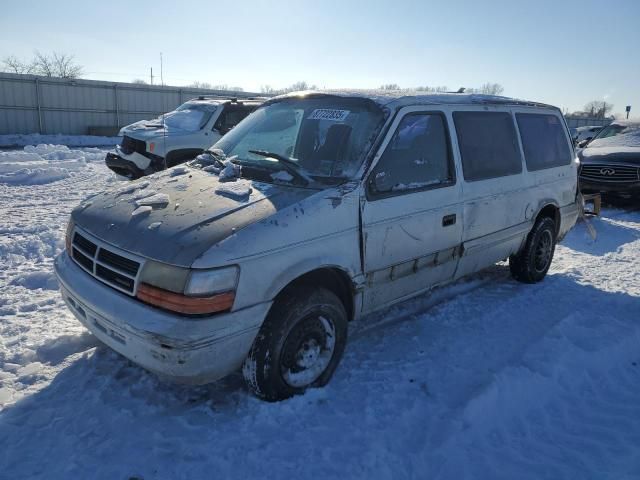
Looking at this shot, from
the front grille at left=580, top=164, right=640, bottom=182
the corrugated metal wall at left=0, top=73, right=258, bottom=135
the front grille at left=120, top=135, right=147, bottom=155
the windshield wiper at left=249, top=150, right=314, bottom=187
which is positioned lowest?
the front grille at left=580, top=164, right=640, bottom=182

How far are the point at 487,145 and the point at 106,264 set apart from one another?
338 centimetres

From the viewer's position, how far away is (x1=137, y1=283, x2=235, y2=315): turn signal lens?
255 cm

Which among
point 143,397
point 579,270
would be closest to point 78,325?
point 143,397

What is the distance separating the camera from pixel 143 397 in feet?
10.2

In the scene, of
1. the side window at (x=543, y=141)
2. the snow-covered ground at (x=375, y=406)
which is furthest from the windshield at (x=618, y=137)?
the snow-covered ground at (x=375, y=406)

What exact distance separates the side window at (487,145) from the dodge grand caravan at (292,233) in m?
0.02

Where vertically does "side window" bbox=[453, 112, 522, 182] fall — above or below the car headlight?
above

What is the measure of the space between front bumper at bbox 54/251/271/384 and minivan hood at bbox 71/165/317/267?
0.31m

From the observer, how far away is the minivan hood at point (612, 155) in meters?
10.2

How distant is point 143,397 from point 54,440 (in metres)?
0.55

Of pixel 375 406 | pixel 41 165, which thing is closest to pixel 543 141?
pixel 375 406

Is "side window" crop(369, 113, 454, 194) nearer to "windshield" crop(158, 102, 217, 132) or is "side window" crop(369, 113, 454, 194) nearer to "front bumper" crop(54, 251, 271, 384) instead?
"front bumper" crop(54, 251, 271, 384)

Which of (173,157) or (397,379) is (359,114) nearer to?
(397,379)

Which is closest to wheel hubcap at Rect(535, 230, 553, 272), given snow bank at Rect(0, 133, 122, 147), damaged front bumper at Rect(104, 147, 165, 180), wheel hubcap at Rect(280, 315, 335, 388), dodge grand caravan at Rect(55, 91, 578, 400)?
dodge grand caravan at Rect(55, 91, 578, 400)
